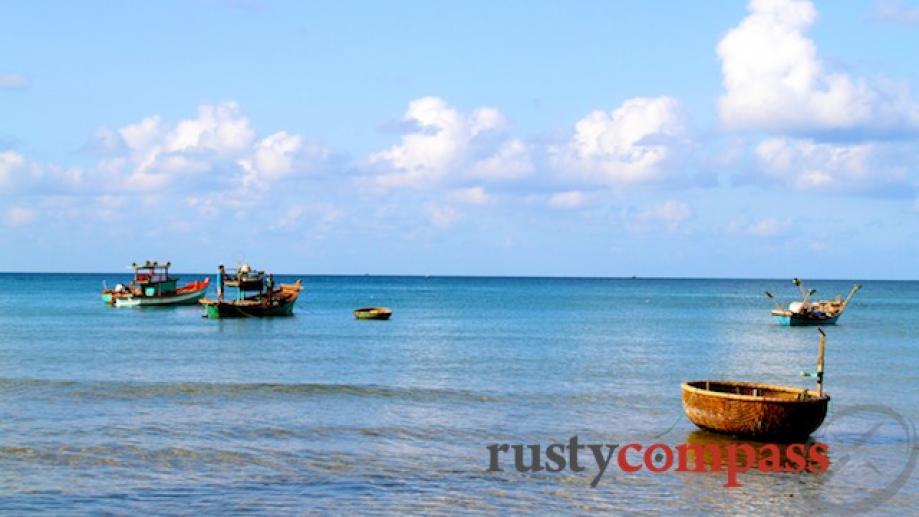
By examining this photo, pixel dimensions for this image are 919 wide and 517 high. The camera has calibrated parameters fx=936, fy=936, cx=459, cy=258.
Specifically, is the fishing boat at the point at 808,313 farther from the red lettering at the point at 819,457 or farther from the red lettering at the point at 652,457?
the red lettering at the point at 652,457

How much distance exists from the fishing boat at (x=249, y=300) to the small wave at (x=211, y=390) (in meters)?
35.1

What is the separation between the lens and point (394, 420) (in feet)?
81.4

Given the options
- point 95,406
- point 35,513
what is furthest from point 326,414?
point 35,513

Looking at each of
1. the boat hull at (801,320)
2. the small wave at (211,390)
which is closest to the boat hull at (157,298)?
the boat hull at (801,320)

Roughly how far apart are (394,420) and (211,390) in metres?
8.63

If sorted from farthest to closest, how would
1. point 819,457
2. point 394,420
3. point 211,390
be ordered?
1. point 211,390
2. point 394,420
3. point 819,457

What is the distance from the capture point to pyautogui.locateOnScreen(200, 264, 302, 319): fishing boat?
67812 mm

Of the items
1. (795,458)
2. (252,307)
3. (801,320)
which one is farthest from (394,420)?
(801,320)

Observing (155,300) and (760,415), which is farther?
(155,300)

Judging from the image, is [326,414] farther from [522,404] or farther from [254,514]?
[254,514]

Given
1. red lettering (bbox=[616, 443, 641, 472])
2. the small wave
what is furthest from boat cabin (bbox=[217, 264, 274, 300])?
red lettering (bbox=[616, 443, 641, 472])

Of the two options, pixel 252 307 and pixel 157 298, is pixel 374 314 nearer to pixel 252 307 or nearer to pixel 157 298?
pixel 252 307

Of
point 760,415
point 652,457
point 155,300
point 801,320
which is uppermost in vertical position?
point 155,300

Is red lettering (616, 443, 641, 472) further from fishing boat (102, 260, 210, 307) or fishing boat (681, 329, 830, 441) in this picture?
fishing boat (102, 260, 210, 307)
